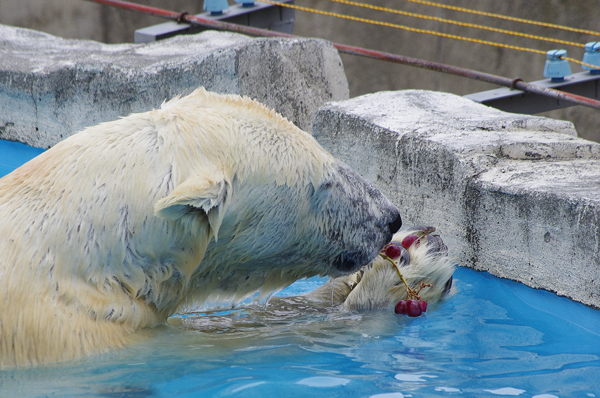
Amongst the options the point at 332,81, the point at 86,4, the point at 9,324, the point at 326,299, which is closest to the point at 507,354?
the point at 326,299

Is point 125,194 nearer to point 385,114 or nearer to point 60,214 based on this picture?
point 60,214

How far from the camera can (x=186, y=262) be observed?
2.14 m

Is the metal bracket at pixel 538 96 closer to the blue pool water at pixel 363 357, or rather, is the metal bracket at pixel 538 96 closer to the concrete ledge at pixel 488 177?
the concrete ledge at pixel 488 177

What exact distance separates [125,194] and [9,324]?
0.47 meters

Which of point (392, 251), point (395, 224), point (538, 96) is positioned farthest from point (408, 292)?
point (538, 96)

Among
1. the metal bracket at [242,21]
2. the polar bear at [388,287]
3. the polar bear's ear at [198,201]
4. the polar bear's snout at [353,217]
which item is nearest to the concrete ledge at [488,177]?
the polar bear at [388,287]

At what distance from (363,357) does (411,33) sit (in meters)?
8.41

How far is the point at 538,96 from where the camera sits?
5.18 meters

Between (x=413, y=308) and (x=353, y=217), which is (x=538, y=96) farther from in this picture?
(x=353, y=217)

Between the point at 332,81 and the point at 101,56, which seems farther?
the point at 101,56

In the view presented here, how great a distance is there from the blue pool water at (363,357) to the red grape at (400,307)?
0.11 feet

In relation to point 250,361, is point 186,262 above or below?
above

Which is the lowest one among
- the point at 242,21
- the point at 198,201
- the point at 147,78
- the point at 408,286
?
the point at 408,286

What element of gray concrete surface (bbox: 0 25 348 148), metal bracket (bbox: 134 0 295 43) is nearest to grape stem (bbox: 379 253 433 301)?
gray concrete surface (bbox: 0 25 348 148)
